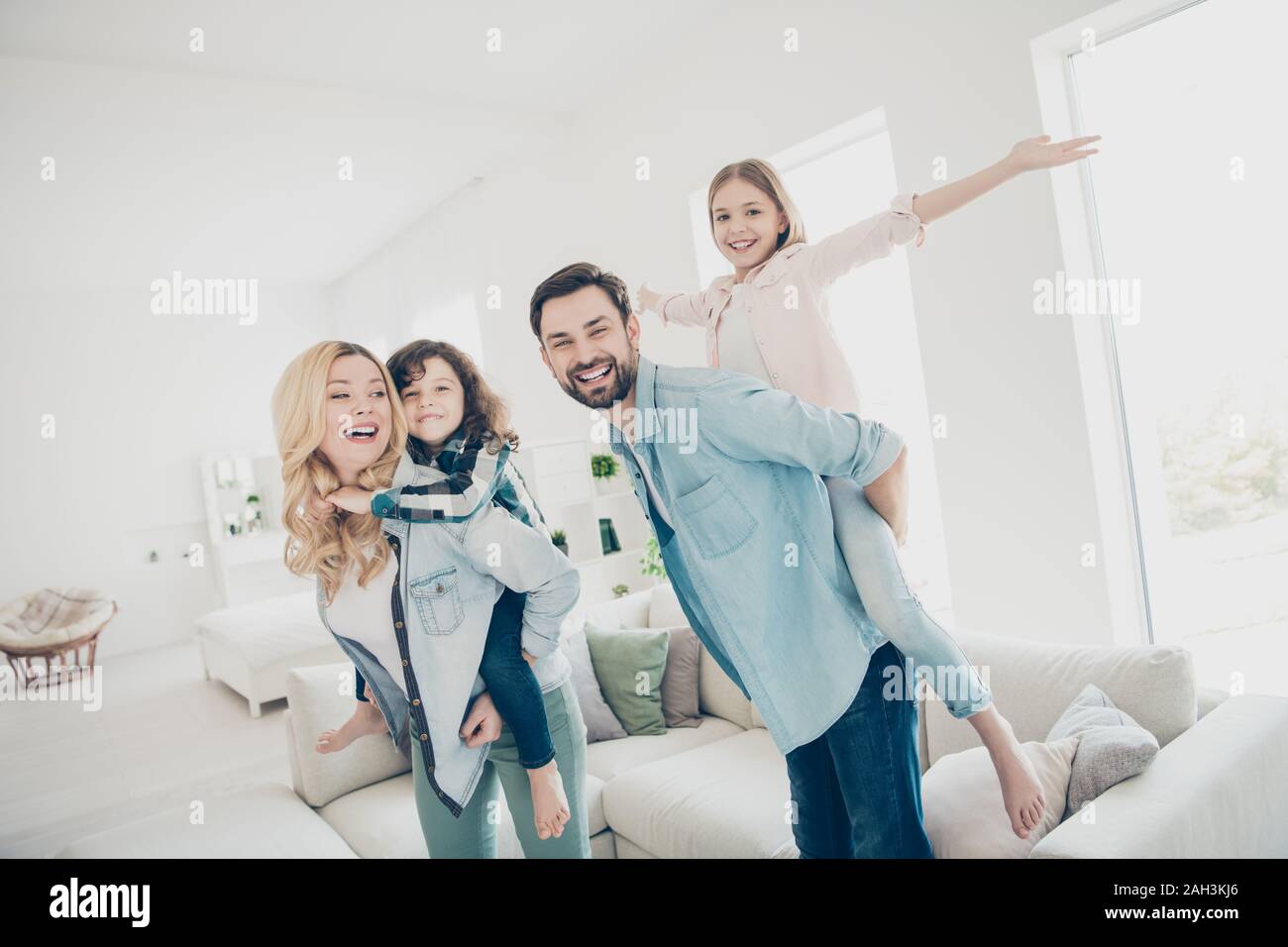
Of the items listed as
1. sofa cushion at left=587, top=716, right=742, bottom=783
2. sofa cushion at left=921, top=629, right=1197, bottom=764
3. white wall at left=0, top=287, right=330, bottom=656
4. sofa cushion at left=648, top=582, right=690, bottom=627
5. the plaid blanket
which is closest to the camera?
sofa cushion at left=921, top=629, right=1197, bottom=764

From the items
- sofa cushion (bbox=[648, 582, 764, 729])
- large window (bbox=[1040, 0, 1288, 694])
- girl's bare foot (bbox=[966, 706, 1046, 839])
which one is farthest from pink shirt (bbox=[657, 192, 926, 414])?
large window (bbox=[1040, 0, 1288, 694])

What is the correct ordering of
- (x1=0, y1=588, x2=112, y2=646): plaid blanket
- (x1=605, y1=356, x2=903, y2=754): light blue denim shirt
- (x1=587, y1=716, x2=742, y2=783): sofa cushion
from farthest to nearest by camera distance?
(x1=0, y1=588, x2=112, y2=646): plaid blanket → (x1=587, y1=716, x2=742, y2=783): sofa cushion → (x1=605, y1=356, x2=903, y2=754): light blue denim shirt

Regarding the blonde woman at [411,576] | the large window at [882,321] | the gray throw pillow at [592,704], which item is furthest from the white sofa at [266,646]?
the blonde woman at [411,576]

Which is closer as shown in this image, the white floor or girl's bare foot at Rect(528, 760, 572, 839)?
girl's bare foot at Rect(528, 760, 572, 839)

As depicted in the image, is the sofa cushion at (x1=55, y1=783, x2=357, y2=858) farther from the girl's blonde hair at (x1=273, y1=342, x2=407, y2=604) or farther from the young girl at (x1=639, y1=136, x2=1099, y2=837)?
the young girl at (x1=639, y1=136, x2=1099, y2=837)

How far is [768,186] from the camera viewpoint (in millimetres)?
1600

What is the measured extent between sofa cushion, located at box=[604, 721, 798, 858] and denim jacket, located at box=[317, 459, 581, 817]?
3.72ft

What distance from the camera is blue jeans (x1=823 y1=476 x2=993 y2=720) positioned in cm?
133

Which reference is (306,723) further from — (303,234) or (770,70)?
(303,234)

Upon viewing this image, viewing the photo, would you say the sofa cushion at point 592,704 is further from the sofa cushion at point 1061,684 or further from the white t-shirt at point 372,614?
the white t-shirt at point 372,614

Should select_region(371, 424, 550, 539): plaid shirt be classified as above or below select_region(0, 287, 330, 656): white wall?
below

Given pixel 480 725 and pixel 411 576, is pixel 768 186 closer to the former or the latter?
pixel 411 576

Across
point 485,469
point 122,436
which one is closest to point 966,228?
point 485,469

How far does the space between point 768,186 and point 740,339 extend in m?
→ 0.29
